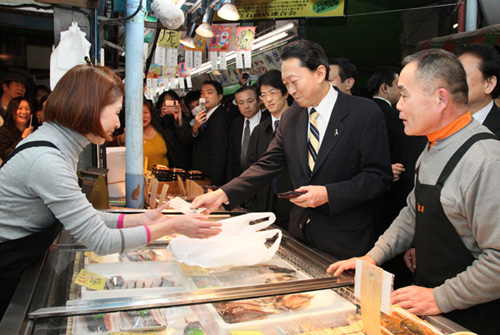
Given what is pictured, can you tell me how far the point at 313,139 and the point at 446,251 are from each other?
41.4 inches

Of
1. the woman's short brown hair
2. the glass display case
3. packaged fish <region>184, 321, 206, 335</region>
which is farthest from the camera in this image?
the woman's short brown hair

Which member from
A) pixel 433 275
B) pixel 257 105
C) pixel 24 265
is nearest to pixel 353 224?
pixel 433 275

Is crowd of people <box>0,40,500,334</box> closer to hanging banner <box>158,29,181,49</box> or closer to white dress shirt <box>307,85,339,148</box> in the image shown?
white dress shirt <box>307,85,339,148</box>

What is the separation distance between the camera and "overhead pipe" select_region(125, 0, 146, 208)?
3084mm

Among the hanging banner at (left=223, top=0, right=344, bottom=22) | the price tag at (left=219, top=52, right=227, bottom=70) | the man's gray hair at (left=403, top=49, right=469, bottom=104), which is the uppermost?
the hanging banner at (left=223, top=0, right=344, bottom=22)

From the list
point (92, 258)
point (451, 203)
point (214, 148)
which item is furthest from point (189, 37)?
point (451, 203)

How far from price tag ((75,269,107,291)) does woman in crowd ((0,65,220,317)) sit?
0.11m

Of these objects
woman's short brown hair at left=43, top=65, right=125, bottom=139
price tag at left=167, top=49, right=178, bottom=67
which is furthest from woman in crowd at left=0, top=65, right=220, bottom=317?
price tag at left=167, top=49, right=178, bottom=67

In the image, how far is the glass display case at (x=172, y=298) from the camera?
1220 mm

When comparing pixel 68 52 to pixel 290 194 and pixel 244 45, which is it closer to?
pixel 290 194

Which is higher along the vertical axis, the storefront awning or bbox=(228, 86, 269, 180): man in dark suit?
the storefront awning

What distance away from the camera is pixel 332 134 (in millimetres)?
2307

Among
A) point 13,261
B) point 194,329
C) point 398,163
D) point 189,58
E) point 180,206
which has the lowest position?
point 194,329

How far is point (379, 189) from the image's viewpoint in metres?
2.21
